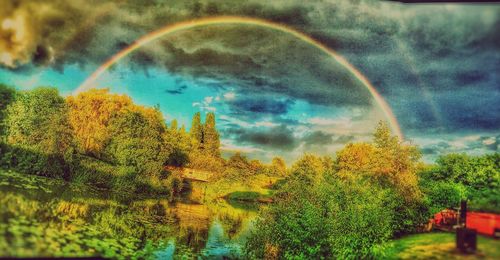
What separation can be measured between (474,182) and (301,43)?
6.81 m

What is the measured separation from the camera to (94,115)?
1329 centimetres

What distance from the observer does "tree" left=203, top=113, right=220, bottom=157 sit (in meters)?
14.1

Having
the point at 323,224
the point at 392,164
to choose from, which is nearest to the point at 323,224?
the point at 323,224

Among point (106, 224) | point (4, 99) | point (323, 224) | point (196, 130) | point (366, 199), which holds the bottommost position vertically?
point (106, 224)

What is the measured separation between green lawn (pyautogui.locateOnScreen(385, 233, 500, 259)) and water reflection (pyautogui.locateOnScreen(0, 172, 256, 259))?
445 cm

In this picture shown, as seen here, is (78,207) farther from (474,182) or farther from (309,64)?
(474,182)

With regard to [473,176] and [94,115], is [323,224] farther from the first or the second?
→ [94,115]

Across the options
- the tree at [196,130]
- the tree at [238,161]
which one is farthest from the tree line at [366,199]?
the tree at [196,130]

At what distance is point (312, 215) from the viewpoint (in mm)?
10273

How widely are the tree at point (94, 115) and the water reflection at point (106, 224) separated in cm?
149

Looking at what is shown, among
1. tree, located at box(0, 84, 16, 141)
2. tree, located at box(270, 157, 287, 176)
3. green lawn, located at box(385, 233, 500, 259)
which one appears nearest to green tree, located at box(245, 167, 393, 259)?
green lawn, located at box(385, 233, 500, 259)

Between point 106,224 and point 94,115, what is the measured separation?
3760 mm

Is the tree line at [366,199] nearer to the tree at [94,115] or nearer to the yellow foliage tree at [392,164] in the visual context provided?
the yellow foliage tree at [392,164]

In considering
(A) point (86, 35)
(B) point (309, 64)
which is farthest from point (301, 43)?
(A) point (86, 35)
